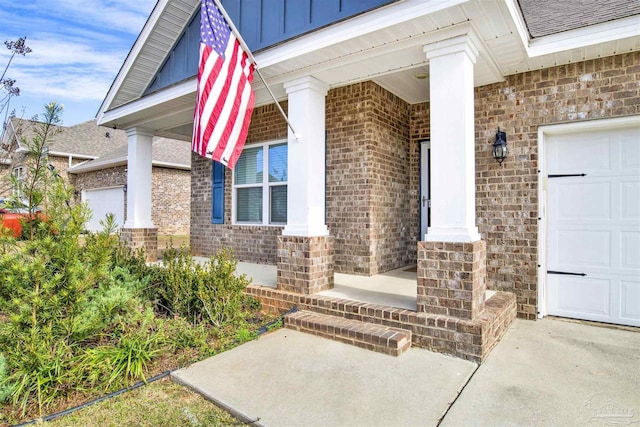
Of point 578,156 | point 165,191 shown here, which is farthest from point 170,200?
point 578,156

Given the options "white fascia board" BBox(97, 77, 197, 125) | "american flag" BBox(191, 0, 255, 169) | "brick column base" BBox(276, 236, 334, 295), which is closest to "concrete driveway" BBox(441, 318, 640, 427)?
"brick column base" BBox(276, 236, 334, 295)

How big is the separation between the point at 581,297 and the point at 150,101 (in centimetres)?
700

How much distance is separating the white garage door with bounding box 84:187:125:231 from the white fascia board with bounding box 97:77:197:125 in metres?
8.00

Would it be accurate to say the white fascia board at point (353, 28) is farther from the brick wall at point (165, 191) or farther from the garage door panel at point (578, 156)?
the brick wall at point (165, 191)

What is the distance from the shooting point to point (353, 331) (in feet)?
12.2

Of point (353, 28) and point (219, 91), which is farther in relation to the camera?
point (219, 91)

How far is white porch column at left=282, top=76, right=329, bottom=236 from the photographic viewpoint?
4.76m

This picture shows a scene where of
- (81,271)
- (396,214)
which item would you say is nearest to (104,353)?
(81,271)

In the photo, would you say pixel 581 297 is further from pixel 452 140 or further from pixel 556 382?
pixel 452 140

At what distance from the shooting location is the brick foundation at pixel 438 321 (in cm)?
338

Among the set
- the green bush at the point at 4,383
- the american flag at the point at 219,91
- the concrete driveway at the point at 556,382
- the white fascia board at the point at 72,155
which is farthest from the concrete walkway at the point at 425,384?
the white fascia board at the point at 72,155

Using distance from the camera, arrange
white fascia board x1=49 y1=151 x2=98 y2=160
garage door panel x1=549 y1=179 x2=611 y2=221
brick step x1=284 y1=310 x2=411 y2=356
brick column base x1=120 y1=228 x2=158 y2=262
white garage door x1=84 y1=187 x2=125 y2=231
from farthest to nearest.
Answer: white fascia board x1=49 y1=151 x2=98 y2=160 < white garage door x1=84 y1=187 x2=125 y2=231 < brick column base x1=120 y1=228 x2=158 y2=262 < garage door panel x1=549 y1=179 x2=611 y2=221 < brick step x1=284 y1=310 x2=411 y2=356

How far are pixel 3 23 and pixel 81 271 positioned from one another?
4.44m

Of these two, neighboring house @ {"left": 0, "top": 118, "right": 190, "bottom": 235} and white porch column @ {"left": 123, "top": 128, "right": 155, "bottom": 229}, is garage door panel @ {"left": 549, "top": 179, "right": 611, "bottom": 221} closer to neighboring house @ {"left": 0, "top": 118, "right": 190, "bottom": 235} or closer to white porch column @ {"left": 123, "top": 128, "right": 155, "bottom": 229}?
white porch column @ {"left": 123, "top": 128, "right": 155, "bottom": 229}
